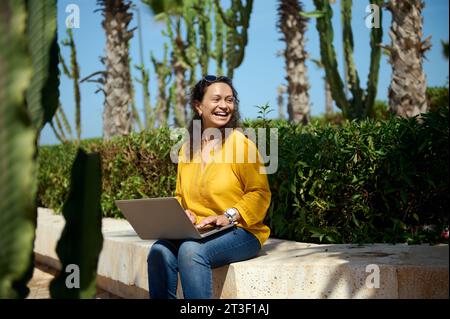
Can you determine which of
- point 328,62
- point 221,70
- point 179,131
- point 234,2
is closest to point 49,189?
point 179,131

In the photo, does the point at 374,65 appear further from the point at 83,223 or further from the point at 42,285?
the point at 83,223

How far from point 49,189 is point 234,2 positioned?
18.6 ft

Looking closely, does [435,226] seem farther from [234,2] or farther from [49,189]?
[234,2]

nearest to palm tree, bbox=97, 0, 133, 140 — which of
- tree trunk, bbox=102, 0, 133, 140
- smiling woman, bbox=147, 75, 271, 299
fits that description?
tree trunk, bbox=102, 0, 133, 140

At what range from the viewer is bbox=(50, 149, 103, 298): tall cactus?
1.62 metres

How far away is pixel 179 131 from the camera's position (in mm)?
5973

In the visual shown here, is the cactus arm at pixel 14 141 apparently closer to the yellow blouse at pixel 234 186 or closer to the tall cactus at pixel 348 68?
the yellow blouse at pixel 234 186

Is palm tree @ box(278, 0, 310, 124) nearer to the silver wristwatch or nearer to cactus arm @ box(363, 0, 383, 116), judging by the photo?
cactus arm @ box(363, 0, 383, 116)

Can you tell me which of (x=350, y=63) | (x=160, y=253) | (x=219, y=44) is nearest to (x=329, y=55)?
(x=350, y=63)

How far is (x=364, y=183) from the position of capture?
389 cm

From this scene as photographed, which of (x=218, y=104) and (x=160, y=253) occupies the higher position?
(x=218, y=104)

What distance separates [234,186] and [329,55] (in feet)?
19.0

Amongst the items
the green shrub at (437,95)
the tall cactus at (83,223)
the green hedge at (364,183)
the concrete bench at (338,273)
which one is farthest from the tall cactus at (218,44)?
the tall cactus at (83,223)

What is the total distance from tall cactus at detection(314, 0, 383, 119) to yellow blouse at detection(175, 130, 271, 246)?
5510 mm
